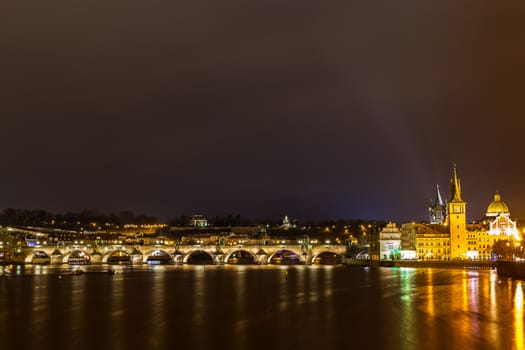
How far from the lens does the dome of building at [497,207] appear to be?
407 feet

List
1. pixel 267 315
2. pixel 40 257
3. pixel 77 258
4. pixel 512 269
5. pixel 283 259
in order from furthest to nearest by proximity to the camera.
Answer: pixel 283 259 → pixel 77 258 → pixel 40 257 → pixel 512 269 → pixel 267 315

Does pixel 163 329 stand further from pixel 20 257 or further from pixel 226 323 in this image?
pixel 20 257

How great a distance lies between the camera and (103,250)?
5276 inches

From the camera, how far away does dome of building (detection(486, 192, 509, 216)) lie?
407ft

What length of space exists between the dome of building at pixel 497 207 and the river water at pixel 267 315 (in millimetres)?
56457

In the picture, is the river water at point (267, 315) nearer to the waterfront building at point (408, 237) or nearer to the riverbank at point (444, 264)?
the riverbank at point (444, 264)

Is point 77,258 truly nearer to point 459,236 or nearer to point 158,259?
point 158,259

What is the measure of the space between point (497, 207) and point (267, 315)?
9368 centimetres

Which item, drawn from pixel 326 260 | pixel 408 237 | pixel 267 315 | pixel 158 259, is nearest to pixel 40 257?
pixel 158 259

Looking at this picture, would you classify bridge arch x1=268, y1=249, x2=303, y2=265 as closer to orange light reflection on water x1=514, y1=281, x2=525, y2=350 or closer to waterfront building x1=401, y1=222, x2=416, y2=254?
waterfront building x1=401, y1=222, x2=416, y2=254

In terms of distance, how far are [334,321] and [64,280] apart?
4896 cm

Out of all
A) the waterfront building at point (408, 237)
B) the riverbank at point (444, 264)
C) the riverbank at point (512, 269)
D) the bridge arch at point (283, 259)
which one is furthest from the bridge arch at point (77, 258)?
the riverbank at point (512, 269)

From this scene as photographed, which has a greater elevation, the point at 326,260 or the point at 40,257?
the point at 40,257

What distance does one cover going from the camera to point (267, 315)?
4419 cm
